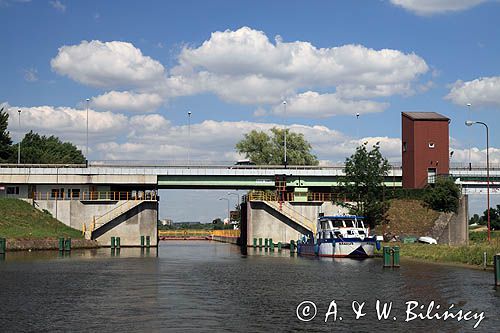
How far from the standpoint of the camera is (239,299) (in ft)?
104

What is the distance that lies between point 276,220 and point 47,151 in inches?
2223

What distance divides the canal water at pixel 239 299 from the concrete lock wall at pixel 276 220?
139 feet

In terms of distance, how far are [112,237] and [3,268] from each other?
3744 centimetres

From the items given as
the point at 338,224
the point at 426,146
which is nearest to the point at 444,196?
the point at 426,146

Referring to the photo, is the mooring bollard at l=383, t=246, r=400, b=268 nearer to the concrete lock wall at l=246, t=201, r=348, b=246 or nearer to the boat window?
the boat window

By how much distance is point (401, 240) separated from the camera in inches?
2997

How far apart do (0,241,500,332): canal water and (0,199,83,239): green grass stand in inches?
1055

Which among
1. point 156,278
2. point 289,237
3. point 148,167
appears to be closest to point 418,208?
point 289,237

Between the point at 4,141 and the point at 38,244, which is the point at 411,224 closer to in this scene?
the point at 38,244

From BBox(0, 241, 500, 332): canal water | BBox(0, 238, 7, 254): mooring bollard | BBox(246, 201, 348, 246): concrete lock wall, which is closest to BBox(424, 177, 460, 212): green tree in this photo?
BBox(246, 201, 348, 246): concrete lock wall

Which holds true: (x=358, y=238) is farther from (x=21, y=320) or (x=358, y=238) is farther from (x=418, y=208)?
(x=21, y=320)

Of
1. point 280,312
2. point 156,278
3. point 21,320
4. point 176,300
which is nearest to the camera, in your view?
point 21,320

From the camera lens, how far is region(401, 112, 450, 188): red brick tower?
88.8 m

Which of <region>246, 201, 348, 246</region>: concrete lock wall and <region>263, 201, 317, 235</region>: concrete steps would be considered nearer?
<region>263, 201, 317, 235</region>: concrete steps
